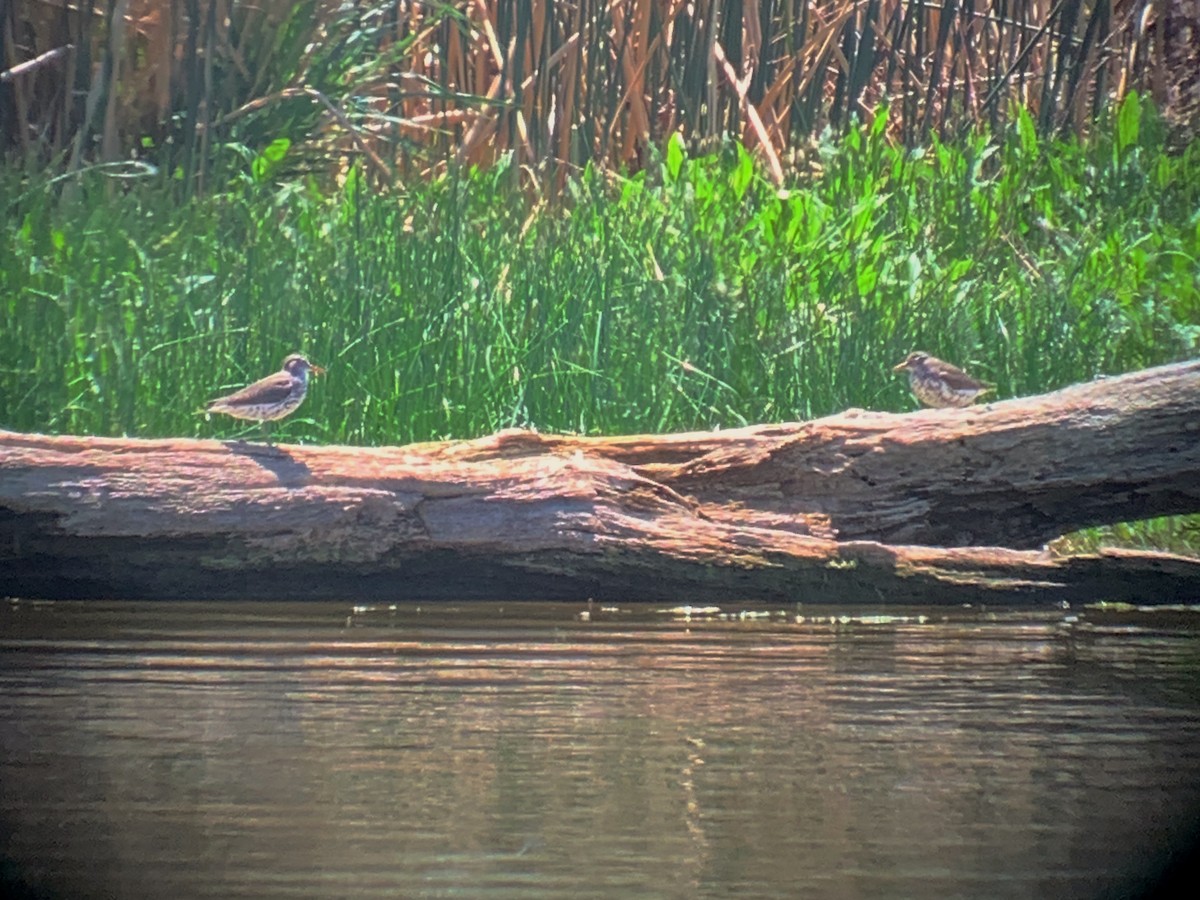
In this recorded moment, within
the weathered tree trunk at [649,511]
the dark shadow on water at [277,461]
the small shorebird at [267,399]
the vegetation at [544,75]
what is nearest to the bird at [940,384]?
the weathered tree trunk at [649,511]

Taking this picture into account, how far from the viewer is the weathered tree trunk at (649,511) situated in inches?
195

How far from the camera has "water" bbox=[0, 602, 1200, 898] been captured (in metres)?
2.67

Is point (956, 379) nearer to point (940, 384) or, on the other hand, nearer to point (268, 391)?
point (940, 384)

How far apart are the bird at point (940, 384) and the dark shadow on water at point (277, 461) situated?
2.12 metres

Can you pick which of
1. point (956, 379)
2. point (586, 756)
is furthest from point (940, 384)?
point (586, 756)

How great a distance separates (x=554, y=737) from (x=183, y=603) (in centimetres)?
193

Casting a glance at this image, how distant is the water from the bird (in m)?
1.22

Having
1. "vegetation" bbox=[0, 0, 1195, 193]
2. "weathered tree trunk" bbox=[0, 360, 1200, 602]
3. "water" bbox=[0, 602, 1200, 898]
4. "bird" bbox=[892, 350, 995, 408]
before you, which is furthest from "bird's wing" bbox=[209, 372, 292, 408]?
"vegetation" bbox=[0, 0, 1195, 193]

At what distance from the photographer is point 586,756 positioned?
10.9 feet

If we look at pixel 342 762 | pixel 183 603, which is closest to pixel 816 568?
pixel 183 603

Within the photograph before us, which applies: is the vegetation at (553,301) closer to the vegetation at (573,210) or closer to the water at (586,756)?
the vegetation at (573,210)

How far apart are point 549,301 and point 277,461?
190cm

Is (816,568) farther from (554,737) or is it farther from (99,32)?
(99,32)

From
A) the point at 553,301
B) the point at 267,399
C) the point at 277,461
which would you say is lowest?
the point at 277,461
